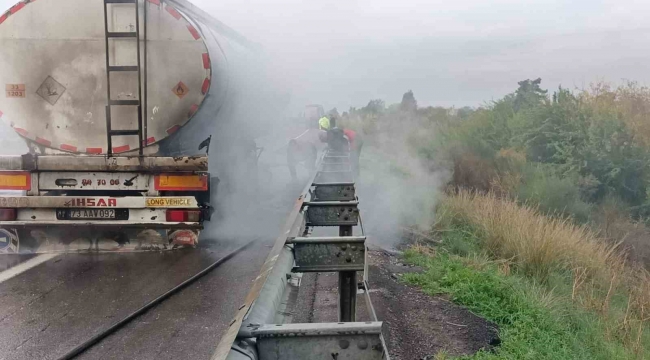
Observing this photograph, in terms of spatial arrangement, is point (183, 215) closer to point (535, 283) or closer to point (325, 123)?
point (535, 283)

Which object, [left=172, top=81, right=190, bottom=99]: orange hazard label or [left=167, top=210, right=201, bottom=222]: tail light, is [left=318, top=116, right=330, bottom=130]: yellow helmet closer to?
[left=172, top=81, right=190, bottom=99]: orange hazard label

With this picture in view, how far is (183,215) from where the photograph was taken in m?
7.82

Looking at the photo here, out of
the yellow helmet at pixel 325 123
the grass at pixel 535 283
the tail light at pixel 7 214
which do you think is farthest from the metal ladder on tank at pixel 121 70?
the yellow helmet at pixel 325 123

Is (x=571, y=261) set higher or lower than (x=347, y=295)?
lower

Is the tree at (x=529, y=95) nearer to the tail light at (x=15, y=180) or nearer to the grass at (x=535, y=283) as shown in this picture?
the grass at (x=535, y=283)

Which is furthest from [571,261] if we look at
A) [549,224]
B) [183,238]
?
[183,238]

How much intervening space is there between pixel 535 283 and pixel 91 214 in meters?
5.47

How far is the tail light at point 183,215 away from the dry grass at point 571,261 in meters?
3.86

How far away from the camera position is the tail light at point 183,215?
25.6 feet

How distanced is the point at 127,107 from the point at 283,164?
894 centimetres

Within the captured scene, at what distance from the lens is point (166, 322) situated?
206 inches

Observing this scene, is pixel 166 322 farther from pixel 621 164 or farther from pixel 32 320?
pixel 621 164

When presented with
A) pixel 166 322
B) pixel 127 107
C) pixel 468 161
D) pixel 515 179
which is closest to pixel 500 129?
pixel 468 161

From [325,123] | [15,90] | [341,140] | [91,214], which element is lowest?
[91,214]
